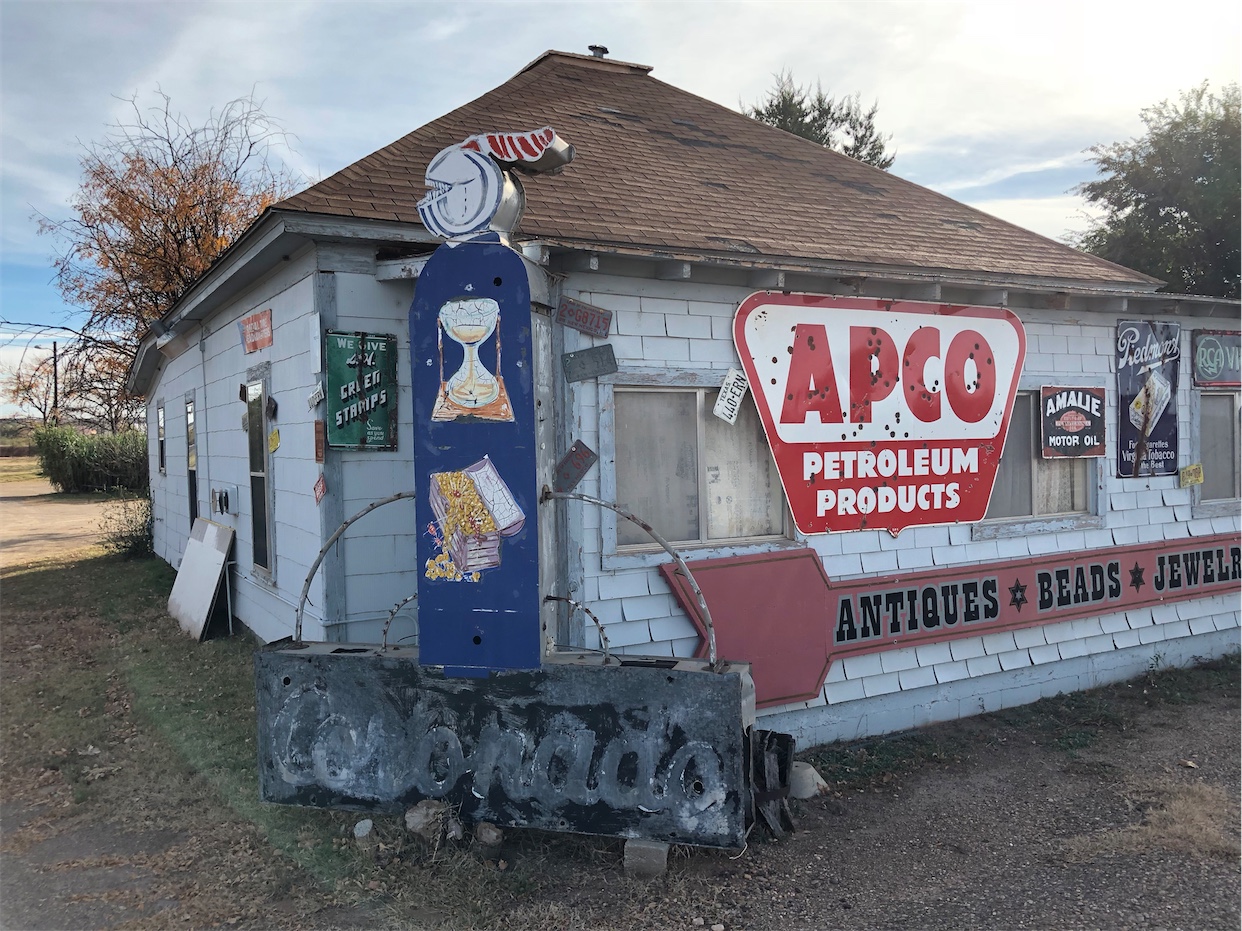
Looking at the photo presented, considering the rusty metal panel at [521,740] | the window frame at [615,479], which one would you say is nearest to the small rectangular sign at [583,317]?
the window frame at [615,479]

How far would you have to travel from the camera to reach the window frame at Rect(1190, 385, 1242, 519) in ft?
26.0

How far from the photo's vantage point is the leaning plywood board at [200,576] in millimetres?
8688

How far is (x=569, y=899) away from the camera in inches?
156

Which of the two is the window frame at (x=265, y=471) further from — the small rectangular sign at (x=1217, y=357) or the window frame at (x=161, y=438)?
the small rectangular sign at (x=1217, y=357)

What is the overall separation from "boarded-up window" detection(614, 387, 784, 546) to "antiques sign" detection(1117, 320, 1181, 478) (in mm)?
3645

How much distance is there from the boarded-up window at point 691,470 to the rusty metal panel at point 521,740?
5.12 ft

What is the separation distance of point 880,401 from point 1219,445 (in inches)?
174

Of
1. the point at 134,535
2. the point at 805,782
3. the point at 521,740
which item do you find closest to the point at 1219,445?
the point at 805,782

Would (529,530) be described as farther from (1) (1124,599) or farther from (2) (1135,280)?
(2) (1135,280)

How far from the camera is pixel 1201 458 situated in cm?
809

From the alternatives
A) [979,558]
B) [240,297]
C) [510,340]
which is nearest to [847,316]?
[979,558]

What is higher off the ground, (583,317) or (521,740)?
(583,317)

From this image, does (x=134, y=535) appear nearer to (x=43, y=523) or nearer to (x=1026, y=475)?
(x=43, y=523)

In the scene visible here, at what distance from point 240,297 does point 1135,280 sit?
845cm
